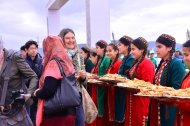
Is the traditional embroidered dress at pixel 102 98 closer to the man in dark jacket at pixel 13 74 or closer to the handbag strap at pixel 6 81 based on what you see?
the man in dark jacket at pixel 13 74

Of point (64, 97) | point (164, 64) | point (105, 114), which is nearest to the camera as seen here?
point (64, 97)

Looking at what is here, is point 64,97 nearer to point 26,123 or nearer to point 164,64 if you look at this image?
point 26,123

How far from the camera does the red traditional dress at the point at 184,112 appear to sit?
3.46 m

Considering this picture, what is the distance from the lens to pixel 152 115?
15.0 ft

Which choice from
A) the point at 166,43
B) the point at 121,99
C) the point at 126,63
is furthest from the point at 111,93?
the point at 166,43

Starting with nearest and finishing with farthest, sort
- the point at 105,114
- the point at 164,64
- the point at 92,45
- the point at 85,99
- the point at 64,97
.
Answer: the point at 64,97, the point at 85,99, the point at 164,64, the point at 105,114, the point at 92,45

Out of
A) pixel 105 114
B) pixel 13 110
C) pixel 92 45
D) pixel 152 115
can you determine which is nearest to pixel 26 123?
pixel 13 110

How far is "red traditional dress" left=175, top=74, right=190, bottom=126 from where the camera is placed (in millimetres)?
→ 3459

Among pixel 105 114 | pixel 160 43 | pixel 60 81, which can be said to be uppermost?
pixel 160 43

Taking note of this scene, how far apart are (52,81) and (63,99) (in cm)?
18

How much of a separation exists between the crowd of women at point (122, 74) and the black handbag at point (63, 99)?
0.15ft

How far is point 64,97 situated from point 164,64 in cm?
156

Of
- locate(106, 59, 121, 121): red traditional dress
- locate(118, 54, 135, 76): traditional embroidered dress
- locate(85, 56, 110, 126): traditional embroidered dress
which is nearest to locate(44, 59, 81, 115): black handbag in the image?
locate(118, 54, 135, 76): traditional embroidered dress

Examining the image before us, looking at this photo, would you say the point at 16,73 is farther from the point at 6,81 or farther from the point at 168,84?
the point at 168,84
